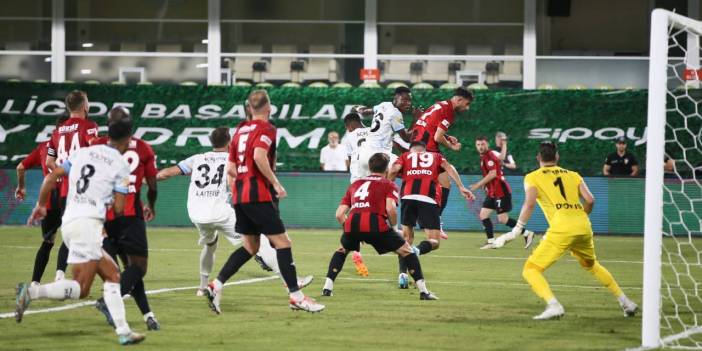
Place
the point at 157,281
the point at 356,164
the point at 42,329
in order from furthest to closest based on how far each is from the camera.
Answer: the point at 356,164 < the point at 157,281 < the point at 42,329

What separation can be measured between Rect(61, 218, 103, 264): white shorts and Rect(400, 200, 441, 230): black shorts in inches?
234

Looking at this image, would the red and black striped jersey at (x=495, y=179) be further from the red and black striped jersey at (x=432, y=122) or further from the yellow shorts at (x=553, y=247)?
the yellow shorts at (x=553, y=247)

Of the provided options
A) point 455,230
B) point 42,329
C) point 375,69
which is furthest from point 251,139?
point 375,69

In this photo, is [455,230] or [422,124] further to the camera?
[455,230]


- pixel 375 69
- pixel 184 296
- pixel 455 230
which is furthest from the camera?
pixel 375 69

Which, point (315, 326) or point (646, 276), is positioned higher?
point (646, 276)

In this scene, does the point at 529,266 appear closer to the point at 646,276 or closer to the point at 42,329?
the point at 646,276

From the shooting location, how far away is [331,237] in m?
23.2

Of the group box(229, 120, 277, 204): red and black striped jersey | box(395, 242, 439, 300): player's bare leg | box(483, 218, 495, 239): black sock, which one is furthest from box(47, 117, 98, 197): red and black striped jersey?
box(483, 218, 495, 239): black sock

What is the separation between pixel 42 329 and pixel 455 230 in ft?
53.8

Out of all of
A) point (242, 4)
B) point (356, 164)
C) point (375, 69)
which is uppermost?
point (242, 4)

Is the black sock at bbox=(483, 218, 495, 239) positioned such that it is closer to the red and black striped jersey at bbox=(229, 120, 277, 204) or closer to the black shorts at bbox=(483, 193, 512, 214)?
the black shorts at bbox=(483, 193, 512, 214)

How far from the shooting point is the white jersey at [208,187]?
12320mm

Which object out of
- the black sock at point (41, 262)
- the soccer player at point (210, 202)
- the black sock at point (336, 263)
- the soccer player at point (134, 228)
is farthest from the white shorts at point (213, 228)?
the soccer player at point (134, 228)
